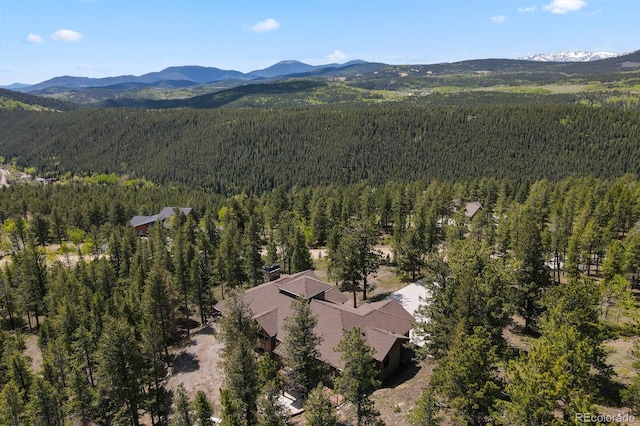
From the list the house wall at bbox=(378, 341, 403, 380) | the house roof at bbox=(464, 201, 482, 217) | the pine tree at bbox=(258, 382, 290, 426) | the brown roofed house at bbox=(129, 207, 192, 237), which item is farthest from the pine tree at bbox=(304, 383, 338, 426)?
the brown roofed house at bbox=(129, 207, 192, 237)

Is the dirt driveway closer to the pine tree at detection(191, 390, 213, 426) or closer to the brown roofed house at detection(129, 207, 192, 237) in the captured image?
the pine tree at detection(191, 390, 213, 426)

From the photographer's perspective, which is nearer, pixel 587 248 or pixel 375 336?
pixel 375 336

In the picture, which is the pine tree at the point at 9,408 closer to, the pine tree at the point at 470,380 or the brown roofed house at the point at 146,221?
the pine tree at the point at 470,380

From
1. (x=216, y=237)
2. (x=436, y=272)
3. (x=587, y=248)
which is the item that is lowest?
(x=216, y=237)

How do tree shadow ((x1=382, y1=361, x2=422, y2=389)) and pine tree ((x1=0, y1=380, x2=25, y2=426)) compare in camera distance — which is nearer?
pine tree ((x1=0, y1=380, x2=25, y2=426))

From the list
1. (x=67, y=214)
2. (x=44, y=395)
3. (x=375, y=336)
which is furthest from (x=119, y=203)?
(x=375, y=336)

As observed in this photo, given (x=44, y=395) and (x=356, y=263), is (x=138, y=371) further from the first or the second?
(x=356, y=263)

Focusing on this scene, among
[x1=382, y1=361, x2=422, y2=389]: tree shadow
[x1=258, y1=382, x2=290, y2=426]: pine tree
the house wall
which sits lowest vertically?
[x1=382, y1=361, x2=422, y2=389]: tree shadow

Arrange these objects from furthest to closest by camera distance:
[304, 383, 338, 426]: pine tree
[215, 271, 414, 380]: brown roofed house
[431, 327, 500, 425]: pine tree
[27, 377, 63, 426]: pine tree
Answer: [215, 271, 414, 380]: brown roofed house
[27, 377, 63, 426]: pine tree
[304, 383, 338, 426]: pine tree
[431, 327, 500, 425]: pine tree

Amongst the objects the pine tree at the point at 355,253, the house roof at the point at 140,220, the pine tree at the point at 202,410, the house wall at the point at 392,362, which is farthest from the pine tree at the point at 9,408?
the house roof at the point at 140,220
